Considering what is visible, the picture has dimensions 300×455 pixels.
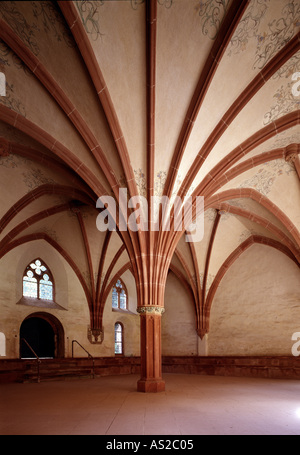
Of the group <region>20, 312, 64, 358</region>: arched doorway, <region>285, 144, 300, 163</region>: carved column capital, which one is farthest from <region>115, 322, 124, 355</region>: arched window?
<region>285, 144, 300, 163</region>: carved column capital

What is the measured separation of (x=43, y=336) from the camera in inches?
613

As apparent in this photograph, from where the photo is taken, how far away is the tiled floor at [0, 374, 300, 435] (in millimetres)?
4770

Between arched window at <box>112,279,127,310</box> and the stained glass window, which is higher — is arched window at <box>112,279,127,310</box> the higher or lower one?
the higher one

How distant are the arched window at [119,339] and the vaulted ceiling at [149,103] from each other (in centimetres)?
737

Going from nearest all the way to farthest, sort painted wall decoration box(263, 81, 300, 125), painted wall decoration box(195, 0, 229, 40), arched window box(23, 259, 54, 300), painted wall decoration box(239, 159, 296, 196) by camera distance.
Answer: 1. painted wall decoration box(195, 0, 229, 40)
2. painted wall decoration box(263, 81, 300, 125)
3. painted wall decoration box(239, 159, 296, 196)
4. arched window box(23, 259, 54, 300)

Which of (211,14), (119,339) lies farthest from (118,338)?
(211,14)

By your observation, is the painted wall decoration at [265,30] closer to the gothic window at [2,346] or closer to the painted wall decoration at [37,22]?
the painted wall decoration at [37,22]

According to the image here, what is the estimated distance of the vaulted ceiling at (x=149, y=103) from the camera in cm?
671

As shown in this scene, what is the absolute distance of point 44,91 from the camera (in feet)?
25.8

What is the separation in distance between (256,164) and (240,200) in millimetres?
2853

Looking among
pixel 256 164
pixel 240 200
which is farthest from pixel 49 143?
pixel 240 200

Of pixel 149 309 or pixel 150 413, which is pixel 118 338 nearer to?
pixel 149 309

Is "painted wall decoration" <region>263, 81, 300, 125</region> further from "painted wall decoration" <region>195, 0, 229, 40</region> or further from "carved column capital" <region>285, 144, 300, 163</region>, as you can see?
"painted wall decoration" <region>195, 0, 229, 40</region>

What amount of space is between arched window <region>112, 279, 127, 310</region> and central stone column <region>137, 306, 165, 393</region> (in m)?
8.88
